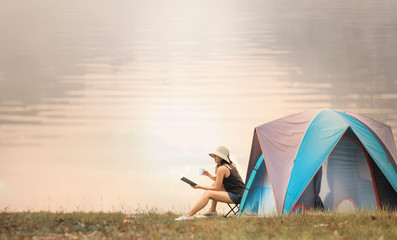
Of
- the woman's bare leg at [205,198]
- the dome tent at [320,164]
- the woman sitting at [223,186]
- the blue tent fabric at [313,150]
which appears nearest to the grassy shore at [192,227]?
the woman's bare leg at [205,198]

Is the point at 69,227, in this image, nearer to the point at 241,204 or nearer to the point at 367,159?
the point at 241,204

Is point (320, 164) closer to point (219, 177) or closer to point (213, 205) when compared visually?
point (219, 177)

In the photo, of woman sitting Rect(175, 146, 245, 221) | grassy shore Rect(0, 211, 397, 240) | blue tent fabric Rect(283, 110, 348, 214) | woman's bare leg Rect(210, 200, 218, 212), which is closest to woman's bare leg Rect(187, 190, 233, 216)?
woman sitting Rect(175, 146, 245, 221)

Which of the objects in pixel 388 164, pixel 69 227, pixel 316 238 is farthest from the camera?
pixel 388 164

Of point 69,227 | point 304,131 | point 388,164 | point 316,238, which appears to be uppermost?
point 304,131

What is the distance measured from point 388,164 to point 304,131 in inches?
82.1

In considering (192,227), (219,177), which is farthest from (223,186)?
(192,227)

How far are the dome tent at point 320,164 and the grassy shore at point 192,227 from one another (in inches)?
32.7

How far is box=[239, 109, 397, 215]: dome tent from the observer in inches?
406

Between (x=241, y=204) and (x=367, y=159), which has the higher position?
(x=367, y=159)

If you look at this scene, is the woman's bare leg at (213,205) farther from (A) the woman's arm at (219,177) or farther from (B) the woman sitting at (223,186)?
(A) the woman's arm at (219,177)

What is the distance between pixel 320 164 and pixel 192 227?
135 inches

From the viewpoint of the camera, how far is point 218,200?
10250 millimetres

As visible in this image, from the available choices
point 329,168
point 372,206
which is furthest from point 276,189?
point 372,206
